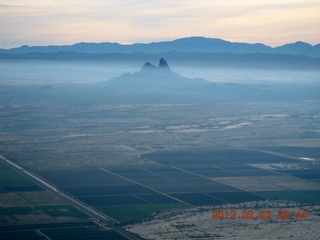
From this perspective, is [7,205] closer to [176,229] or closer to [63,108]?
[176,229]

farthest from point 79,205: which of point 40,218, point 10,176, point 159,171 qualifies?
point 159,171

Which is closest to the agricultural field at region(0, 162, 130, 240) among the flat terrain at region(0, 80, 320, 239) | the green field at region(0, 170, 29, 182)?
the flat terrain at region(0, 80, 320, 239)

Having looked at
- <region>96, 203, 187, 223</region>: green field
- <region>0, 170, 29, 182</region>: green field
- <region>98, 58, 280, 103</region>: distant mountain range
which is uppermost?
<region>98, 58, 280, 103</region>: distant mountain range

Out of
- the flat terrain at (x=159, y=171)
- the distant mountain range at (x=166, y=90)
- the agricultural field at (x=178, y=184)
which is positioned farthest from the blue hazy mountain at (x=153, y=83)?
the agricultural field at (x=178, y=184)

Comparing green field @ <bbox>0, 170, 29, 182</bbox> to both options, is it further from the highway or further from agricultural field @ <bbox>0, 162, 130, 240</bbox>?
agricultural field @ <bbox>0, 162, 130, 240</bbox>

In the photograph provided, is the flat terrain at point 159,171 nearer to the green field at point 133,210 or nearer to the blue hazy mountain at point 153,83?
the green field at point 133,210

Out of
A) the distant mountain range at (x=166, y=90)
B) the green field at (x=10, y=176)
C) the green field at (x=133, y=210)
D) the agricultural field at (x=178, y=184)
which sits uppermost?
the distant mountain range at (x=166, y=90)

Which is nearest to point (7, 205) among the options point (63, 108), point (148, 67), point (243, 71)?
point (63, 108)

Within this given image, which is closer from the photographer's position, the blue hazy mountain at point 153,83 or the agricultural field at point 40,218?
the agricultural field at point 40,218
